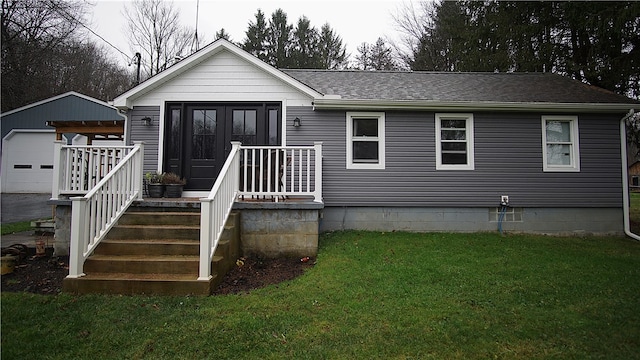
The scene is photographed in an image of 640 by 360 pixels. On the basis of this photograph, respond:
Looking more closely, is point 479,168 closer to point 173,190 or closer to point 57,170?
point 173,190

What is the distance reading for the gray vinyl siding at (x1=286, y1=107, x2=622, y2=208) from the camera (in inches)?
262

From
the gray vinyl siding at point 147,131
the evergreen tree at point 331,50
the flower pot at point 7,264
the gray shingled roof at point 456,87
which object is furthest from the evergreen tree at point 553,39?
the flower pot at point 7,264

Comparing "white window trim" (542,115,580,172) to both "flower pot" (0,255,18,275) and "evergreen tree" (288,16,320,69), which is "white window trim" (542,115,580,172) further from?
"evergreen tree" (288,16,320,69)

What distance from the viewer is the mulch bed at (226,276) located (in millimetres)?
3662

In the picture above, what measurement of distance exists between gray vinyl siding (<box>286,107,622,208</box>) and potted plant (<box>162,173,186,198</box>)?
8.53 ft

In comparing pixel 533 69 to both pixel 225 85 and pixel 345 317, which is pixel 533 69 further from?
pixel 345 317

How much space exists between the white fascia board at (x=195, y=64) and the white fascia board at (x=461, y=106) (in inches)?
22.1

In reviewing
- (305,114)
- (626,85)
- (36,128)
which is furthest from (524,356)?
(36,128)

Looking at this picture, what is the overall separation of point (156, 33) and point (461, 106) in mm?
18786

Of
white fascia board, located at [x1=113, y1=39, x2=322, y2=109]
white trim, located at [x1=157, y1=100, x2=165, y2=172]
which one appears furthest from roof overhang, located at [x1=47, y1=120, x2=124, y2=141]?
white trim, located at [x1=157, y1=100, x2=165, y2=172]

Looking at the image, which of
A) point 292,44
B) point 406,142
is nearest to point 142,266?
point 406,142

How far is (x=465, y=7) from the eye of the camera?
12273 mm

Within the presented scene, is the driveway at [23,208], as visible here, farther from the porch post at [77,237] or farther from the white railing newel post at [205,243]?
the white railing newel post at [205,243]

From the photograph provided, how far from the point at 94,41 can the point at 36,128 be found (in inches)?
286
